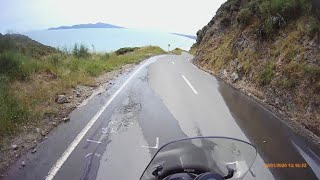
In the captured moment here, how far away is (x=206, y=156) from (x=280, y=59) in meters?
11.6

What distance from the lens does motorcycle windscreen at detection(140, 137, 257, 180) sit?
12.4 ft

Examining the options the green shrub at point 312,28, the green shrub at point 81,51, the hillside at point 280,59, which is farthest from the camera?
the green shrub at point 81,51

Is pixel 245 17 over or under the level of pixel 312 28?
over

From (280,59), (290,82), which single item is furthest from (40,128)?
(280,59)

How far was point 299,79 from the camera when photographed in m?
11.9

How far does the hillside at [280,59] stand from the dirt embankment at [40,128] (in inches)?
253

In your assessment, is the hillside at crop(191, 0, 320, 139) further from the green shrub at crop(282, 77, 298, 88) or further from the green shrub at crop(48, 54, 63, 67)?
the green shrub at crop(48, 54, 63, 67)

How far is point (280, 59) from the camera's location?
14406 millimetres

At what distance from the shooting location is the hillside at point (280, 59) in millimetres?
11062
